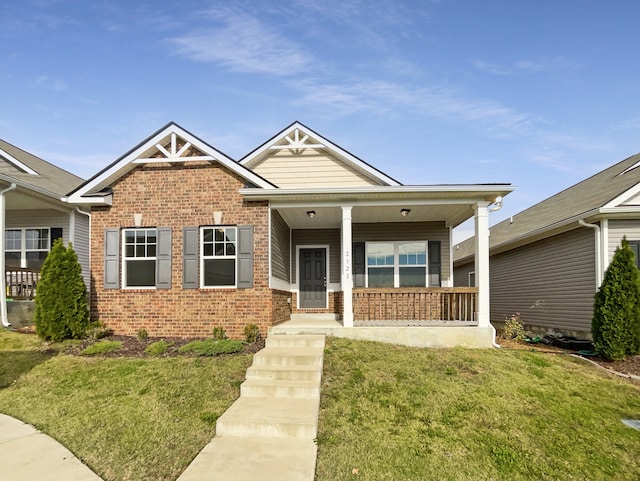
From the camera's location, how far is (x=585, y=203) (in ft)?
38.5

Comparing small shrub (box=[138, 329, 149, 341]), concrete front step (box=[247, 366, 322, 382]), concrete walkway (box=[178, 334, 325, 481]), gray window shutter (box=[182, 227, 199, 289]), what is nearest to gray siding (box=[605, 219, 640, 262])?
concrete walkway (box=[178, 334, 325, 481])

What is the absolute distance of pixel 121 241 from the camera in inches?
396

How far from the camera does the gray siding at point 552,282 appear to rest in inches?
429

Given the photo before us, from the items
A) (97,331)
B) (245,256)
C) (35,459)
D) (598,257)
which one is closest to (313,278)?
(245,256)

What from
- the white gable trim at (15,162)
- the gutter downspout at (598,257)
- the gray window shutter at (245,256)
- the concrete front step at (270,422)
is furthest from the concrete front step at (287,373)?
the white gable trim at (15,162)

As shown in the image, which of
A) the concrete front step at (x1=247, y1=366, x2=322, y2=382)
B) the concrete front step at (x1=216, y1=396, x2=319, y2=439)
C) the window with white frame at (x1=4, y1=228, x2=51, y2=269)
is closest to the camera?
the concrete front step at (x1=216, y1=396, x2=319, y2=439)

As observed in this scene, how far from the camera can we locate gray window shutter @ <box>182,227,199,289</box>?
32.0 feet

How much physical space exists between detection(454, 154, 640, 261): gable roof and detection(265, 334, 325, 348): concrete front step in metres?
7.29

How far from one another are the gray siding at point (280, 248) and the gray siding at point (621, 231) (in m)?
8.20

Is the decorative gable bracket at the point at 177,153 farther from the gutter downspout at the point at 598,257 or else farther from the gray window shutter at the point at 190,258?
the gutter downspout at the point at 598,257

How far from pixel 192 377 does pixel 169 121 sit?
6.11 metres

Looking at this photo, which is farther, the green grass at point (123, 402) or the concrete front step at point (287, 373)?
the concrete front step at point (287, 373)

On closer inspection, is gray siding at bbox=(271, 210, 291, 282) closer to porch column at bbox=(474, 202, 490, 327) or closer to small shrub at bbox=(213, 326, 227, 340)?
small shrub at bbox=(213, 326, 227, 340)

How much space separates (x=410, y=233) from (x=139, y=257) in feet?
24.8
